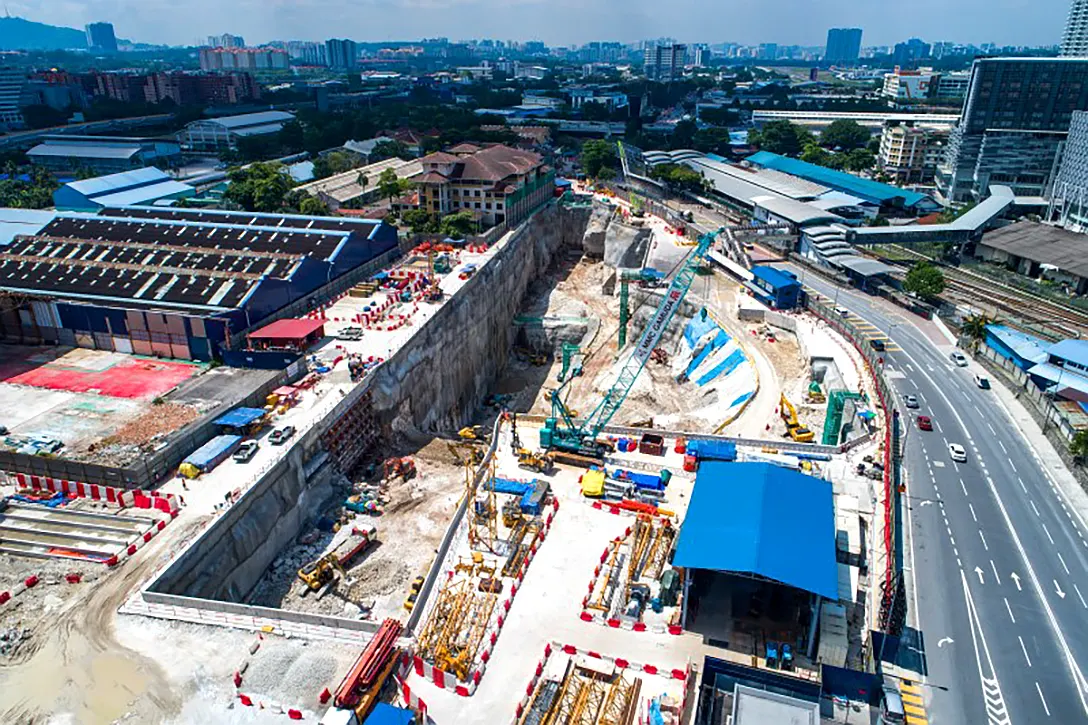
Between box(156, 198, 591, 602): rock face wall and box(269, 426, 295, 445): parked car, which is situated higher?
box(269, 426, 295, 445): parked car

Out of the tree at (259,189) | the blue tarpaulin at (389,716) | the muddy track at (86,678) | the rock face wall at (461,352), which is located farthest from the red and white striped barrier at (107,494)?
the tree at (259,189)

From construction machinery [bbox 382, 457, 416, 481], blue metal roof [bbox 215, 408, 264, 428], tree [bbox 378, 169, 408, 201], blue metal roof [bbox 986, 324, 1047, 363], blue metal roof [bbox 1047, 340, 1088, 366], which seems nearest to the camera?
blue metal roof [bbox 215, 408, 264, 428]

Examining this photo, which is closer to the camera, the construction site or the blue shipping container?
the construction site

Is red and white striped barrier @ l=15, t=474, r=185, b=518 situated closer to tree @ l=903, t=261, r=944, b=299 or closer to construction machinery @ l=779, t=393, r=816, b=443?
construction machinery @ l=779, t=393, r=816, b=443

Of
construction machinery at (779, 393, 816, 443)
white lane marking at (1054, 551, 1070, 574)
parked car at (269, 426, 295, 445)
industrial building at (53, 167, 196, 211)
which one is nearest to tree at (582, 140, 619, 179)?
industrial building at (53, 167, 196, 211)

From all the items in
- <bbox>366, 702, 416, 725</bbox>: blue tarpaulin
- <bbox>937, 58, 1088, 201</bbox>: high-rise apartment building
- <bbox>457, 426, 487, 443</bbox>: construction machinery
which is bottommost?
<bbox>457, 426, 487, 443</bbox>: construction machinery

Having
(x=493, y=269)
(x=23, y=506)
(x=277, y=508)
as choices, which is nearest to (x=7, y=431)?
(x=23, y=506)

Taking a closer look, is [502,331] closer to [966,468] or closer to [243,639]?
[966,468]
